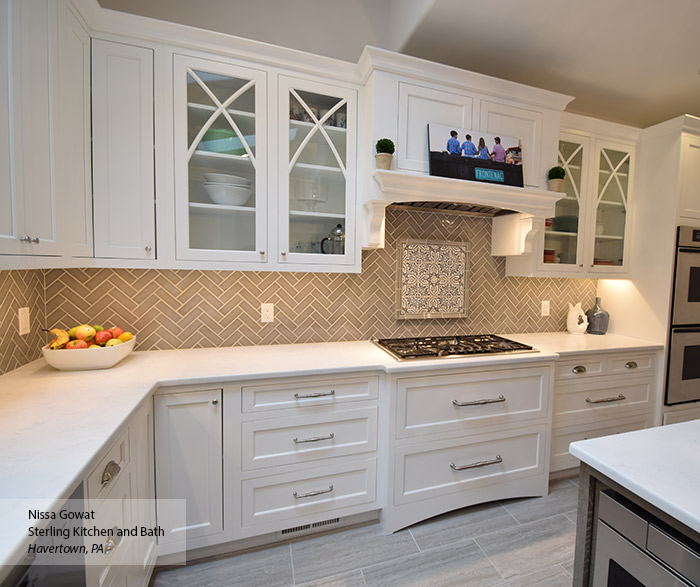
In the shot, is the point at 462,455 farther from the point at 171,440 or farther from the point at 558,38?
the point at 558,38

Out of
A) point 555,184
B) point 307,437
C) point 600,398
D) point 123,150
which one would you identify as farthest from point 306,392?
point 600,398

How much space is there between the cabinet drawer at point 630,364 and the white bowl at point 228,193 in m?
2.65

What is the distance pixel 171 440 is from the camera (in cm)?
153

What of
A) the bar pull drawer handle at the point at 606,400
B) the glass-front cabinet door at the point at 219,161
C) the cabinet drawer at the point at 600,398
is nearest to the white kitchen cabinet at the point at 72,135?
the glass-front cabinet door at the point at 219,161

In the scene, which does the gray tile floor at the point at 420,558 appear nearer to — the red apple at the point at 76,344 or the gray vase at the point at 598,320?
the red apple at the point at 76,344

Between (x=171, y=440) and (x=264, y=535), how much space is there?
0.72 meters

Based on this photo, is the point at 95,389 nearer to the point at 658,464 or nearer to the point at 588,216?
the point at 658,464

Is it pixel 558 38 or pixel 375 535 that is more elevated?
pixel 558 38

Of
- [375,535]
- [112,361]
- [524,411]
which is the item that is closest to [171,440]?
[112,361]

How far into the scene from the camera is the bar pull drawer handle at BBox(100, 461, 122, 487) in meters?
1.03

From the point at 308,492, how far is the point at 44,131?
1.93 m

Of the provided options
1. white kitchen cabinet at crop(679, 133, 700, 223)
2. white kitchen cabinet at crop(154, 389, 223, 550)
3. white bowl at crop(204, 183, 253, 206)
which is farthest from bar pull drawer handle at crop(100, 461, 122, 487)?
white kitchen cabinet at crop(679, 133, 700, 223)

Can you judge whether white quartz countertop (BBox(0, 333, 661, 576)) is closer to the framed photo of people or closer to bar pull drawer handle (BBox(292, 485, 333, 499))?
bar pull drawer handle (BBox(292, 485, 333, 499))

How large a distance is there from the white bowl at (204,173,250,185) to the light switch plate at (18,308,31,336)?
107 centimetres
